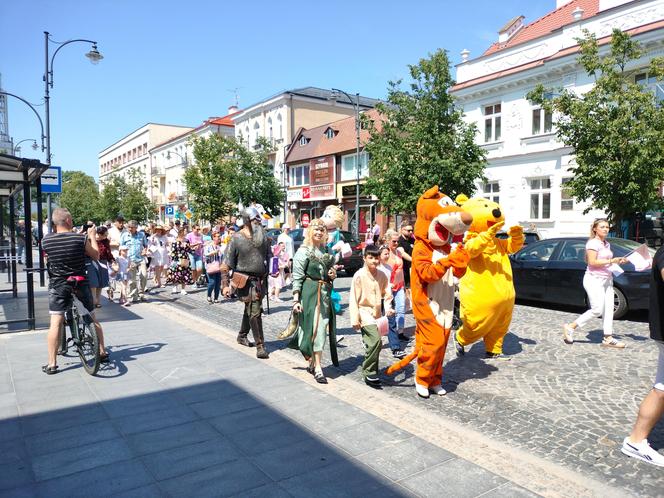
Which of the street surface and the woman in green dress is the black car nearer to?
the street surface

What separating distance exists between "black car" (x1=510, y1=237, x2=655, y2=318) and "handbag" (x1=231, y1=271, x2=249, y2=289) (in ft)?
19.1

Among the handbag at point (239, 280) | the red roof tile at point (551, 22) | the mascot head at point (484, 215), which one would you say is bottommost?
the handbag at point (239, 280)

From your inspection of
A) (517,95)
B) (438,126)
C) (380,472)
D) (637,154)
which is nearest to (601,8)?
(517,95)

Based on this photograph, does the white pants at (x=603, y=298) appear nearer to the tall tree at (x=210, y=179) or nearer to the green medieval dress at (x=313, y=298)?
the green medieval dress at (x=313, y=298)

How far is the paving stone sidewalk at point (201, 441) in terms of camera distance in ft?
10.5

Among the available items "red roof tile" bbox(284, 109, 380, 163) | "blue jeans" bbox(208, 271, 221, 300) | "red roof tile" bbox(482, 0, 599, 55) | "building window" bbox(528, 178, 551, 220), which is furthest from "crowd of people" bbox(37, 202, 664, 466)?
"red roof tile" bbox(284, 109, 380, 163)

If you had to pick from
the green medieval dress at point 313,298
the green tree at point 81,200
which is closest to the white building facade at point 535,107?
the green medieval dress at point 313,298

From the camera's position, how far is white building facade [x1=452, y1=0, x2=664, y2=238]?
1803 cm

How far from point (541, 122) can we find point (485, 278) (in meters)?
17.4

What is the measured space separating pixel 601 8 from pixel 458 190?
364 inches

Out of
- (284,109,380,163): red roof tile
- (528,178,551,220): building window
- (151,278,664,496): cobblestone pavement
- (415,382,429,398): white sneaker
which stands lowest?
(151,278,664,496): cobblestone pavement

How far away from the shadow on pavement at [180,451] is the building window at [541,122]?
1908cm

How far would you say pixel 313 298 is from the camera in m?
5.34

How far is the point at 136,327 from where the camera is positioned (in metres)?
8.05
